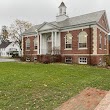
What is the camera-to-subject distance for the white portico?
79.3 ft

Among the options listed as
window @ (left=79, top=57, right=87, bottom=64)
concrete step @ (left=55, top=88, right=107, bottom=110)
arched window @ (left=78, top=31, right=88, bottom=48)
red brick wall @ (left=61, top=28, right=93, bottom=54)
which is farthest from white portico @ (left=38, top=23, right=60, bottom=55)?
concrete step @ (left=55, top=88, right=107, bottom=110)

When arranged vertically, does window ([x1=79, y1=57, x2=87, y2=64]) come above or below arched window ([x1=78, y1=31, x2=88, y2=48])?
below

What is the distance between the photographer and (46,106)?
5273 mm

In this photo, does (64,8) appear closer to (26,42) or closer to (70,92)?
(26,42)

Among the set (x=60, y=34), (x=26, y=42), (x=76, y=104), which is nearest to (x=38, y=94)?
(x=76, y=104)

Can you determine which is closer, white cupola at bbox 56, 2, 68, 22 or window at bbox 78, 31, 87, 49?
window at bbox 78, 31, 87, 49

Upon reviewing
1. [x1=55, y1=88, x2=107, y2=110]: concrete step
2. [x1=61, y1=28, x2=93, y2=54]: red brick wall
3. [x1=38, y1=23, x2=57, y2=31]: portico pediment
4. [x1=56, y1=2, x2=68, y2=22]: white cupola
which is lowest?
[x1=55, y1=88, x2=107, y2=110]: concrete step

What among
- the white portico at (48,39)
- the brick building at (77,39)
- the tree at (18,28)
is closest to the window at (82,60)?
the brick building at (77,39)

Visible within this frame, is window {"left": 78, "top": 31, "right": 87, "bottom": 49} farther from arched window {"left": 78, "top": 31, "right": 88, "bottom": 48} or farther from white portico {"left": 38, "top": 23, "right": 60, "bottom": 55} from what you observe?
white portico {"left": 38, "top": 23, "right": 60, "bottom": 55}

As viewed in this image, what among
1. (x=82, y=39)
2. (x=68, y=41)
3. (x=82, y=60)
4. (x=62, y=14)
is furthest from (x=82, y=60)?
(x=62, y=14)

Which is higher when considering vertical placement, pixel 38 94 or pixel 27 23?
pixel 27 23

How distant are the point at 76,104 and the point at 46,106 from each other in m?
0.97

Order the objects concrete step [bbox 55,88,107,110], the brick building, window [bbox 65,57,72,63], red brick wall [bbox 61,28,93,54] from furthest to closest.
Answer: window [bbox 65,57,72,63], red brick wall [bbox 61,28,93,54], the brick building, concrete step [bbox 55,88,107,110]

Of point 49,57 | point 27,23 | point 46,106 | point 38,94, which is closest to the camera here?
point 46,106
